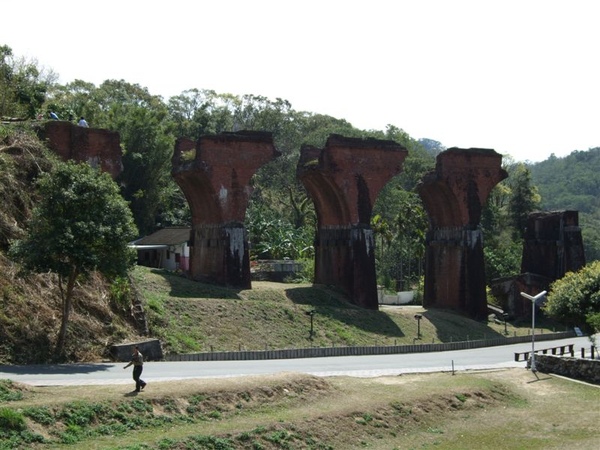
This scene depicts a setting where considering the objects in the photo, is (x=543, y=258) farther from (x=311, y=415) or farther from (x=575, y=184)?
(x=575, y=184)

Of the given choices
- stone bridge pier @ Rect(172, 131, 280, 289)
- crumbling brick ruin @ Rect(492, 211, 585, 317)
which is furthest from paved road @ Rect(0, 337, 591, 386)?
crumbling brick ruin @ Rect(492, 211, 585, 317)

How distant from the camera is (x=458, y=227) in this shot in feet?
155

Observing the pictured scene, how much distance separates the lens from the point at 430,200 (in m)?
48.3

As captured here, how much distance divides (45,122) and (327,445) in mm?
20139

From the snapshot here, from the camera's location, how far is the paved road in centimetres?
2008

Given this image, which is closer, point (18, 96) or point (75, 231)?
point (75, 231)

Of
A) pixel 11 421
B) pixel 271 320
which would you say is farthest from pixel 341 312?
pixel 11 421

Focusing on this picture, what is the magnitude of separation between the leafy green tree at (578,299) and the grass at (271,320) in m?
7.92

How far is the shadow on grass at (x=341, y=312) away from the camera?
38156 millimetres

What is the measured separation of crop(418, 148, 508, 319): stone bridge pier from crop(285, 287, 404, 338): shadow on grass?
712 centimetres

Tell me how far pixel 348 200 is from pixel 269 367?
62.3 feet

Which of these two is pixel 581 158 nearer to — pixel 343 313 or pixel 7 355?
pixel 343 313

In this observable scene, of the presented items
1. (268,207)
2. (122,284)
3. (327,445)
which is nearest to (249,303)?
(122,284)

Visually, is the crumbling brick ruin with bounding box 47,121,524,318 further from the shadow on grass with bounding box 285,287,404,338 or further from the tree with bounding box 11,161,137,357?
the tree with bounding box 11,161,137,357
